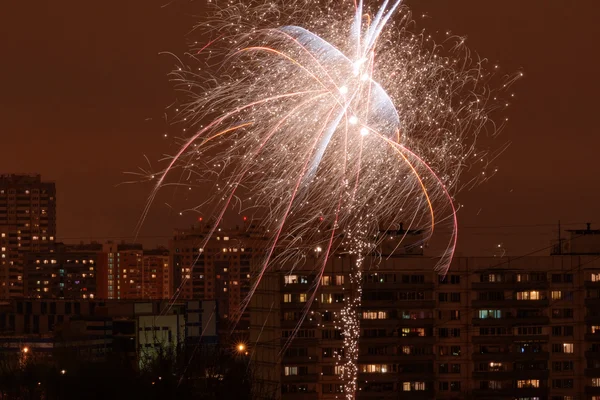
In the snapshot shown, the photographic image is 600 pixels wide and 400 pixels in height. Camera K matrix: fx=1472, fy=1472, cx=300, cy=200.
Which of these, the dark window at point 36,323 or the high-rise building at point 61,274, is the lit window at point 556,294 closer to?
the dark window at point 36,323

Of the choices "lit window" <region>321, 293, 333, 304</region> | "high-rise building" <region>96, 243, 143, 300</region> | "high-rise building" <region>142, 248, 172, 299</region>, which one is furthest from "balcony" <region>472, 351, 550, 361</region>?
"high-rise building" <region>96, 243, 143, 300</region>

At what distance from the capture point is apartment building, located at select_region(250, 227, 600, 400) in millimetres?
40688

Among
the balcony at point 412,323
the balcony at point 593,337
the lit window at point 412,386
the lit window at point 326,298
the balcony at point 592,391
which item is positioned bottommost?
the balcony at point 592,391

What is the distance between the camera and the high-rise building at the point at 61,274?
122750mm

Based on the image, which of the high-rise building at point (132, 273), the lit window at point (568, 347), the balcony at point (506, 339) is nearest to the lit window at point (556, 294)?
the balcony at point (506, 339)

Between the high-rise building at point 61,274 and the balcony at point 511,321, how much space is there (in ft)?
271

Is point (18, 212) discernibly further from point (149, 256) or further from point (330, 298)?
point (330, 298)

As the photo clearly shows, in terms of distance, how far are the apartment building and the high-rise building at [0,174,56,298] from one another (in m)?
90.4

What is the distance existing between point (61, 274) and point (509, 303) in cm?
8494

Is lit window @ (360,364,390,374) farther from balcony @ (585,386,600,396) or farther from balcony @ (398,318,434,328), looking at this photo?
balcony @ (585,386,600,396)

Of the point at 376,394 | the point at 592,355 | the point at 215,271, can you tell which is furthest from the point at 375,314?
the point at 215,271

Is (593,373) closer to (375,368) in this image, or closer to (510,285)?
(510,285)

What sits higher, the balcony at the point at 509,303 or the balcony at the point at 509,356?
the balcony at the point at 509,303

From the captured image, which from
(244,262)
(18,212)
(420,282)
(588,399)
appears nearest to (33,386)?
(420,282)
